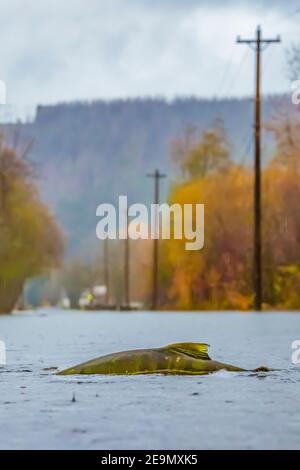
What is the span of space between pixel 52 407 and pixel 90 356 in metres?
7.36

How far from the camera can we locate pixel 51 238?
70.9m

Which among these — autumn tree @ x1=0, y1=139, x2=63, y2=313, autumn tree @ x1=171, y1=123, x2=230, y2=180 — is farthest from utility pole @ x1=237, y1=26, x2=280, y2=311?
autumn tree @ x1=171, y1=123, x2=230, y2=180

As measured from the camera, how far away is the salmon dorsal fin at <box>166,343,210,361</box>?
1370cm

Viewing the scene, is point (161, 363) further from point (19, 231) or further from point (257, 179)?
point (19, 231)

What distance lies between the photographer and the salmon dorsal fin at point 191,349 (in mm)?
13695

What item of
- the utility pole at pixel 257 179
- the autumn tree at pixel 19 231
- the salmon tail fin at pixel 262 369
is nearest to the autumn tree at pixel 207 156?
the autumn tree at pixel 19 231

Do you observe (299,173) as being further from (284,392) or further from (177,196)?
(284,392)

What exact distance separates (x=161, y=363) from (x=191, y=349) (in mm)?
369

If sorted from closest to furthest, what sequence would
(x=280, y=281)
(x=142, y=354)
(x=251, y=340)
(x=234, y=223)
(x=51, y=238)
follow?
1. (x=142, y=354)
2. (x=251, y=340)
3. (x=280, y=281)
4. (x=234, y=223)
5. (x=51, y=238)

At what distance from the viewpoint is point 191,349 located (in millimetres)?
13844

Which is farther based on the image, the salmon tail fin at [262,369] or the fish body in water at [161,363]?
the salmon tail fin at [262,369]

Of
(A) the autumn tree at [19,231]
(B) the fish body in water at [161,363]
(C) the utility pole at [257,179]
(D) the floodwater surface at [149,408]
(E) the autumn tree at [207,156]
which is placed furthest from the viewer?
(E) the autumn tree at [207,156]

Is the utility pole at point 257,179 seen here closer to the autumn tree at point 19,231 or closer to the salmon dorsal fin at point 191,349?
the autumn tree at point 19,231
